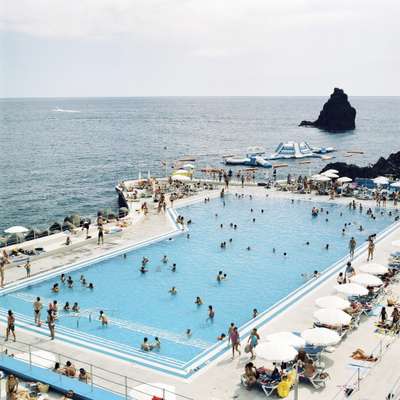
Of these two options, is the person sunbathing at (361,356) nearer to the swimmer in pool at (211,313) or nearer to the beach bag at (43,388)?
the swimmer in pool at (211,313)

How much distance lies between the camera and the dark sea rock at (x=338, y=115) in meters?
168

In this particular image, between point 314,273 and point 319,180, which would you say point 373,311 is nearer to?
point 314,273

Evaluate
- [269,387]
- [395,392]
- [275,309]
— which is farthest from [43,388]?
[275,309]

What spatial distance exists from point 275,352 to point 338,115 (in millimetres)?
162024

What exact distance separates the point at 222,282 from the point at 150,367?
30.2 ft

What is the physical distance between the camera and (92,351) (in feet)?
59.4

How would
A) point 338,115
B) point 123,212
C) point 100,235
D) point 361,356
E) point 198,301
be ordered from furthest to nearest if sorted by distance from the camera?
point 338,115 → point 123,212 → point 100,235 → point 198,301 → point 361,356

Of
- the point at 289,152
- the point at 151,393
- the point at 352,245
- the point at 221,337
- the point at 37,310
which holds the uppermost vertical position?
the point at 289,152

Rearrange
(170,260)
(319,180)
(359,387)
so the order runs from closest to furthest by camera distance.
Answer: (359,387)
(170,260)
(319,180)

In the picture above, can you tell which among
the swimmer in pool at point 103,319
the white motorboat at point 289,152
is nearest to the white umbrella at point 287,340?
the swimmer in pool at point 103,319

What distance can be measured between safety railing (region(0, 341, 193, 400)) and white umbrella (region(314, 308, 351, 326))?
5.85 meters

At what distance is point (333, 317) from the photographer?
1817 centimetres

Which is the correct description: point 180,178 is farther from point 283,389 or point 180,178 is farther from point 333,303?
point 283,389

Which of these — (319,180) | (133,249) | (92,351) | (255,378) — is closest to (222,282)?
(133,249)
